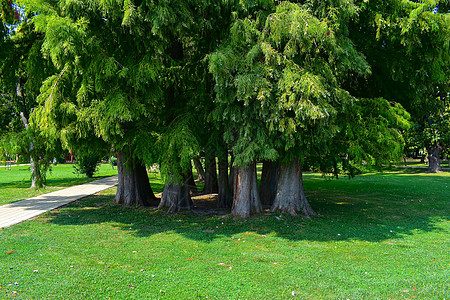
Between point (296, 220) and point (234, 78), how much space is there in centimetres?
476

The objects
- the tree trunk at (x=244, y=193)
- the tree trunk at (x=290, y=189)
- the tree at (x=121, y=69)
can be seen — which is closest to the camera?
the tree at (x=121, y=69)

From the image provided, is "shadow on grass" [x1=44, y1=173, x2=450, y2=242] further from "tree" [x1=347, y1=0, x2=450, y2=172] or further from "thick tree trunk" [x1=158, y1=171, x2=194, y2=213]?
"tree" [x1=347, y1=0, x2=450, y2=172]

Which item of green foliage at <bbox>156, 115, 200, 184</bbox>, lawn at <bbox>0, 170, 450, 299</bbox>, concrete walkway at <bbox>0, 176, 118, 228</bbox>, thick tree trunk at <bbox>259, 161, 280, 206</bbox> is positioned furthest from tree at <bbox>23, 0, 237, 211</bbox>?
thick tree trunk at <bbox>259, 161, 280, 206</bbox>

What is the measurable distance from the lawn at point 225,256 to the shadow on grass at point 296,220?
0.03 metres

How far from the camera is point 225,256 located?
23.6ft

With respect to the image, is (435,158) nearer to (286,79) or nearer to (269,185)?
(269,185)

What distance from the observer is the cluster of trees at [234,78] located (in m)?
8.58

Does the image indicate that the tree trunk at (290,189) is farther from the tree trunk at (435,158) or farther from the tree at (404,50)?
the tree trunk at (435,158)

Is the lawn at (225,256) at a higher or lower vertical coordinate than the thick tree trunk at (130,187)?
lower

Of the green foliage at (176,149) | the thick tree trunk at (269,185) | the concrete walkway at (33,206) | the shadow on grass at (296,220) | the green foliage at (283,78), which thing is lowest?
the shadow on grass at (296,220)

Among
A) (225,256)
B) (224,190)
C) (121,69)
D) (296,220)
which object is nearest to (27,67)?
(121,69)

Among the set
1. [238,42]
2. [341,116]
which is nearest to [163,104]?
[238,42]

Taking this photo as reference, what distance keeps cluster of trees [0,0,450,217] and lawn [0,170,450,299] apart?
64.6 inches

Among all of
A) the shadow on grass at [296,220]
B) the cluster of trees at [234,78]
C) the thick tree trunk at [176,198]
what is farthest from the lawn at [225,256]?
the cluster of trees at [234,78]
